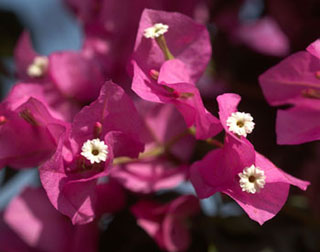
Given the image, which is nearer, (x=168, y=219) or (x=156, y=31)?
(x=156, y=31)

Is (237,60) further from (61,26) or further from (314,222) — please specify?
(61,26)

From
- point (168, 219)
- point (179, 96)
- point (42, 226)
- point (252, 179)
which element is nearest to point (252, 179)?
point (252, 179)

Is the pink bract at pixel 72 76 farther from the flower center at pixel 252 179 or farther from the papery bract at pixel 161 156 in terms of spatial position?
the flower center at pixel 252 179

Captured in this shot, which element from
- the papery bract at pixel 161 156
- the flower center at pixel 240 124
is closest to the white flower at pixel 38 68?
the papery bract at pixel 161 156

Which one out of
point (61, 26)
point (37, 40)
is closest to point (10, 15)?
point (37, 40)

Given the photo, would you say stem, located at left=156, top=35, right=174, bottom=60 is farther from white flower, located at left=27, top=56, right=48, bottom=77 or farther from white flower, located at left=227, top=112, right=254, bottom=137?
white flower, located at left=27, top=56, right=48, bottom=77

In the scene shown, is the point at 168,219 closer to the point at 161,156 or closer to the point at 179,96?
the point at 161,156

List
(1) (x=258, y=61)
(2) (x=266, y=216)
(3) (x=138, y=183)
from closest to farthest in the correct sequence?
(2) (x=266, y=216), (3) (x=138, y=183), (1) (x=258, y=61)
